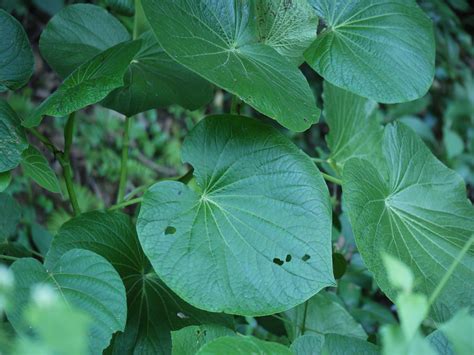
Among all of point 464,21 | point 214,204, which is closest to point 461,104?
point 464,21

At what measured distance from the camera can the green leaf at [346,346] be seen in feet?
2.85

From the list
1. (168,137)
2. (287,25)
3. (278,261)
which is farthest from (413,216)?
(168,137)

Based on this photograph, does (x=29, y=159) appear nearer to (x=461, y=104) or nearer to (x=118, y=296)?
(x=118, y=296)

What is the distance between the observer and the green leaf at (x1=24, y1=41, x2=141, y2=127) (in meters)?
0.89

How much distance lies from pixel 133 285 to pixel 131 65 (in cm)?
47

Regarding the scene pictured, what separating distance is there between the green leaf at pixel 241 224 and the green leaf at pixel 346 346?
0.07m

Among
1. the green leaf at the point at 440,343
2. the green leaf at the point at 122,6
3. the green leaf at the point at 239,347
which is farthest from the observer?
the green leaf at the point at 122,6

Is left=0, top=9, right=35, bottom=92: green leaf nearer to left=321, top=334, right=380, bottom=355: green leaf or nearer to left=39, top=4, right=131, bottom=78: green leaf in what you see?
left=39, top=4, right=131, bottom=78: green leaf

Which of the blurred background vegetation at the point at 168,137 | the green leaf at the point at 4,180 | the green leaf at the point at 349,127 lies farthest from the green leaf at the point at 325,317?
the green leaf at the point at 4,180

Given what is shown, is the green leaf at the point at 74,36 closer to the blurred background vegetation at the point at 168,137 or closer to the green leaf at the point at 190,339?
the blurred background vegetation at the point at 168,137

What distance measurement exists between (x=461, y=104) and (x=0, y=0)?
249 centimetres

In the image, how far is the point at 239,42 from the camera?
40.7 inches

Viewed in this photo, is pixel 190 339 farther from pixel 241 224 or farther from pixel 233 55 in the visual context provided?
A: pixel 233 55

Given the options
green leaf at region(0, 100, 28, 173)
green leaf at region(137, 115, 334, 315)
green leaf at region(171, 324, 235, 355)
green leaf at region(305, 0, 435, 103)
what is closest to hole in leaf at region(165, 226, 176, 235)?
green leaf at region(137, 115, 334, 315)
